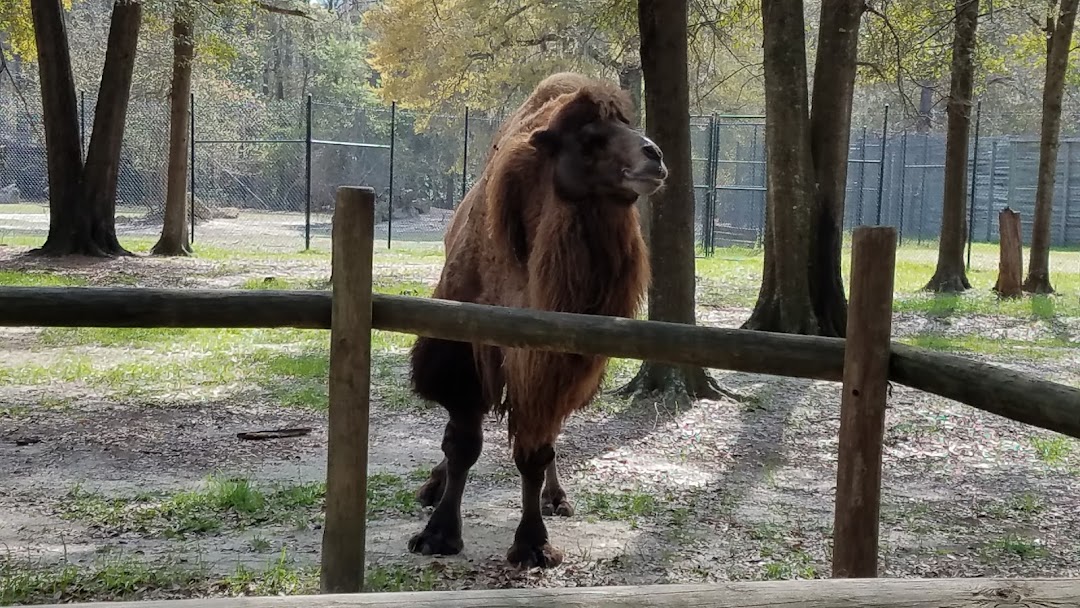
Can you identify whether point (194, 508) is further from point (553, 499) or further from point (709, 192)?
point (709, 192)

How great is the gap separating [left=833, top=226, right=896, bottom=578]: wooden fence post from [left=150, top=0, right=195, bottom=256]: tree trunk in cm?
1624

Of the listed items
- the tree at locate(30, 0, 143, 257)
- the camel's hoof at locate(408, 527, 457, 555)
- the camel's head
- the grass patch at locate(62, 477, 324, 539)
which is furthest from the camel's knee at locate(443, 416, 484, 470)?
the tree at locate(30, 0, 143, 257)

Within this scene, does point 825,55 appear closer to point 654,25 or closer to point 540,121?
point 654,25

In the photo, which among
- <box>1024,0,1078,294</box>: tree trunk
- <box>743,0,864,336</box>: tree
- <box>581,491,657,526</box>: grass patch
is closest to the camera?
<box>581,491,657,526</box>: grass patch

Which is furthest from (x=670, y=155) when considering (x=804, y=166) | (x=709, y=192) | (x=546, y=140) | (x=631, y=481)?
(x=709, y=192)

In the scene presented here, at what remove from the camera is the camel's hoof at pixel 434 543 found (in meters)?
5.10

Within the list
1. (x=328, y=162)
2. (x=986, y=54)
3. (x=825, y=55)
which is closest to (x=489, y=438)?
(x=825, y=55)

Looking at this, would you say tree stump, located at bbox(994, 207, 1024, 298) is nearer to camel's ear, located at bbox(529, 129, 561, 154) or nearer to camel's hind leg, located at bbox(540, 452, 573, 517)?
camel's hind leg, located at bbox(540, 452, 573, 517)

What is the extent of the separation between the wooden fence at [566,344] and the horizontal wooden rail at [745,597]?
0.65 metres

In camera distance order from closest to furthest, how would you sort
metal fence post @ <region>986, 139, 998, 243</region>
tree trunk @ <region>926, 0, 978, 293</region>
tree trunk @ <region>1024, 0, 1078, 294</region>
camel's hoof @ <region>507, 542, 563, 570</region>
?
camel's hoof @ <region>507, 542, 563, 570</region> → tree trunk @ <region>1024, 0, 1078, 294</region> → tree trunk @ <region>926, 0, 978, 293</region> → metal fence post @ <region>986, 139, 998, 243</region>

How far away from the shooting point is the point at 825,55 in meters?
10.8

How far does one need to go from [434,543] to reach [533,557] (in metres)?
0.52

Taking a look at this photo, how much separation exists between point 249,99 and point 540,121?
29.7 meters

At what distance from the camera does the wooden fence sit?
3242 millimetres
